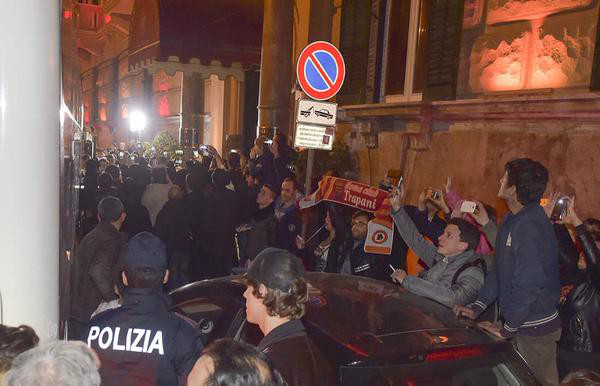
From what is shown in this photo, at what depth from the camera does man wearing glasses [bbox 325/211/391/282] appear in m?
5.89

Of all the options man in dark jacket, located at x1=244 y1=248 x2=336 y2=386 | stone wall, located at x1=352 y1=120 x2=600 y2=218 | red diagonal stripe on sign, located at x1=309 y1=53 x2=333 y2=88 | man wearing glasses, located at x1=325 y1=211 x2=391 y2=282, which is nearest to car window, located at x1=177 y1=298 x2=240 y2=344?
man in dark jacket, located at x1=244 y1=248 x2=336 y2=386

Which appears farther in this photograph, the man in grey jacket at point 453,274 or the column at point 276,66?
the column at point 276,66

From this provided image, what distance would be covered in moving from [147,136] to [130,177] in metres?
20.7

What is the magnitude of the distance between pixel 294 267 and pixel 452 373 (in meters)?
0.90

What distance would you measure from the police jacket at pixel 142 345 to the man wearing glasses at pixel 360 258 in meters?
3.10

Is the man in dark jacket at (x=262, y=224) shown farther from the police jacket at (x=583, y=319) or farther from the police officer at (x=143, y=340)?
the police officer at (x=143, y=340)

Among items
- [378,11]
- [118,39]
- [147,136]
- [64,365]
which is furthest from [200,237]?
[118,39]

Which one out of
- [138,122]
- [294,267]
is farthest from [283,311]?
[138,122]

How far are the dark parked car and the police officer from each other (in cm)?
57

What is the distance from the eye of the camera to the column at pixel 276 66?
46.0 ft

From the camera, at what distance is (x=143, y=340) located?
288 cm

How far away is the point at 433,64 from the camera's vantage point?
1034 cm

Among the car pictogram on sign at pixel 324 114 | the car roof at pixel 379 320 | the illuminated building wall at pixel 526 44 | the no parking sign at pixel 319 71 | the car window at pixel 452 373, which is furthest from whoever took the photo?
the no parking sign at pixel 319 71

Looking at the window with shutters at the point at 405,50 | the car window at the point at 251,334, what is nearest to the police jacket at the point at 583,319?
the car window at the point at 251,334
